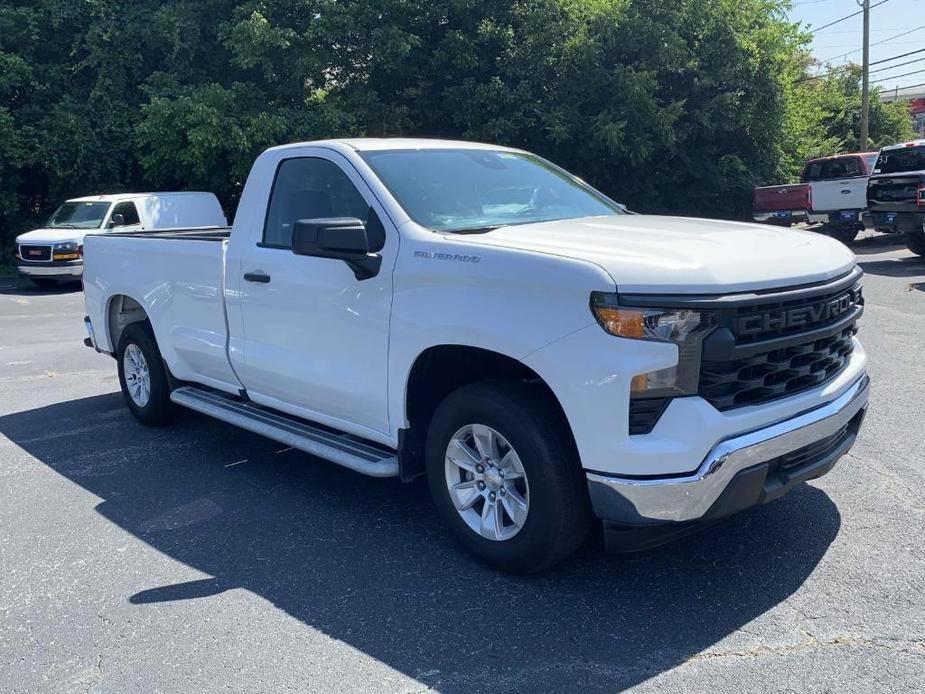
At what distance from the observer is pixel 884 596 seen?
11.9 feet

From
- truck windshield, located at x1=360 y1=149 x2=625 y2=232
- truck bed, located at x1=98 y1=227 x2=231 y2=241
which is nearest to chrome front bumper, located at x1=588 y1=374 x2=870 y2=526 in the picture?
truck windshield, located at x1=360 y1=149 x2=625 y2=232

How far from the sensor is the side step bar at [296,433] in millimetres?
4387

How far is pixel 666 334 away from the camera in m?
3.32

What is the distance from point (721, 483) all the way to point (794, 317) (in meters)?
0.80

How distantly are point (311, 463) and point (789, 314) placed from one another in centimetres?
333

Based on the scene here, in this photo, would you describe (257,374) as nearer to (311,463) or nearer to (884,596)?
(311,463)

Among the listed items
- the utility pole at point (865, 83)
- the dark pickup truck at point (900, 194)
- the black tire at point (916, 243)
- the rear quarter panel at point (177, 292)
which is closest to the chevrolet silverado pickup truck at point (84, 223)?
the rear quarter panel at point (177, 292)

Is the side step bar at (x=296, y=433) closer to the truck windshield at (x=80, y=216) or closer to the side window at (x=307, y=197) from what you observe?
the side window at (x=307, y=197)

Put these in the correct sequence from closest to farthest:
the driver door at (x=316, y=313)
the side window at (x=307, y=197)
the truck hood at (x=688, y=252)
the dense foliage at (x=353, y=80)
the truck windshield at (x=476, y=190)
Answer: the truck hood at (x=688, y=252) < the driver door at (x=316, y=313) < the truck windshield at (x=476, y=190) < the side window at (x=307, y=197) < the dense foliage at (x=353, y=80)

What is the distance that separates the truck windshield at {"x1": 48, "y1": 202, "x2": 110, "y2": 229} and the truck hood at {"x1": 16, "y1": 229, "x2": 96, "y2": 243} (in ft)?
0.85

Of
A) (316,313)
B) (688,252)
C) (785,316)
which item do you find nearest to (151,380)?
(316,313)

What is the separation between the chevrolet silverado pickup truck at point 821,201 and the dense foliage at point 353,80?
2478 millimetres

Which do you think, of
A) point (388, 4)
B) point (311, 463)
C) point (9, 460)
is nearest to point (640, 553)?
point (311, 463)

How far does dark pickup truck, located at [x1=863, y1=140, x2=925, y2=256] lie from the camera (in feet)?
50.4
